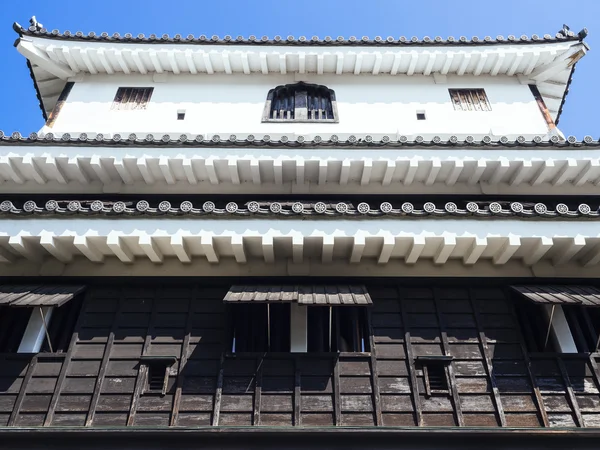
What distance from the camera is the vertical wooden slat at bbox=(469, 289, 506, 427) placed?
6.41 meters

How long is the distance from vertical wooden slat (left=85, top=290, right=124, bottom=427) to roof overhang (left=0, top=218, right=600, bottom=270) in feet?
3.02

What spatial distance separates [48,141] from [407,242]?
744 centimetres

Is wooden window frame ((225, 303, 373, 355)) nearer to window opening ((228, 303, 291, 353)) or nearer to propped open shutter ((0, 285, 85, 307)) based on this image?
window opening ((228, 303, 291, 353))

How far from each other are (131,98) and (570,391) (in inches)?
468

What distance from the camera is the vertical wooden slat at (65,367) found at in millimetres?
6383

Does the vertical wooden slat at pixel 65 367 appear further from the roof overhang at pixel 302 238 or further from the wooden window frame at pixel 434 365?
the wooden window frame at pixel 434 365

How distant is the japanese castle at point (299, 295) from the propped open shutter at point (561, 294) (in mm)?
52

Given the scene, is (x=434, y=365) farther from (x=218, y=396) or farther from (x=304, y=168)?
(x=304, y=168)

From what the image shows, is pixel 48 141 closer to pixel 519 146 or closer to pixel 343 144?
pixel 343 144

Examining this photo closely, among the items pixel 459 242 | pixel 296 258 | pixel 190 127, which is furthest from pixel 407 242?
pixel 190 127

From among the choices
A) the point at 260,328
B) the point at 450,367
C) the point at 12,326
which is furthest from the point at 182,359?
the point at 450,367

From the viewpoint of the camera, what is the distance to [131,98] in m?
12.4

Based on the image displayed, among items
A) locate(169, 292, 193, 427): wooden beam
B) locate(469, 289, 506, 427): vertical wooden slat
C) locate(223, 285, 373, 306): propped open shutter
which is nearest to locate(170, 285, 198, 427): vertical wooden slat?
locate(169, 292, 193, 427): wooden beam

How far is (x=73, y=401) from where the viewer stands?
653 centimetres
